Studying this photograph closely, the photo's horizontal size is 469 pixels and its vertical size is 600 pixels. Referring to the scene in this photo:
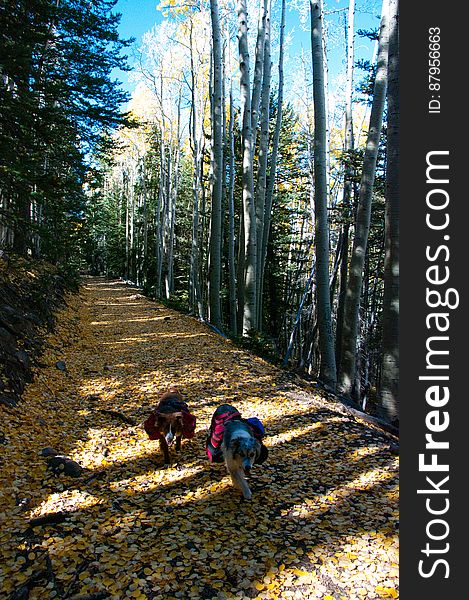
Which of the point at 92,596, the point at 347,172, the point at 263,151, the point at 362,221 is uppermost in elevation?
the point at 263,151

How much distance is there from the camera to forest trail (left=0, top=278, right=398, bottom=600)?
2680mm

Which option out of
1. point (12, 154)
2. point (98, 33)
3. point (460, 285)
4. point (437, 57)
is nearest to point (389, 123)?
point (437, 57)

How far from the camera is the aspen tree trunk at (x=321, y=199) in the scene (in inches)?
270

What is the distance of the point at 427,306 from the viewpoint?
2.30m

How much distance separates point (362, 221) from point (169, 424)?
209 inches

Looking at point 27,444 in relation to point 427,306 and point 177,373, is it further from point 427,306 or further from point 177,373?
point 427,306

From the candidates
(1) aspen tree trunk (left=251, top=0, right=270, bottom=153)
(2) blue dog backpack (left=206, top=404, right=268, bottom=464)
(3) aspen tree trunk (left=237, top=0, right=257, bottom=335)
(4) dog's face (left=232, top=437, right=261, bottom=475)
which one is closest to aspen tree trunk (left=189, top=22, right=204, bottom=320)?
(3) aspen tree trunk (left=237, top=0, right=257, bottom=335)

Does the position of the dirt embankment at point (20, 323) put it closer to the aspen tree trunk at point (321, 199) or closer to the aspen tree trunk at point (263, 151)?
the aspen tree trunk at point (321, 199)

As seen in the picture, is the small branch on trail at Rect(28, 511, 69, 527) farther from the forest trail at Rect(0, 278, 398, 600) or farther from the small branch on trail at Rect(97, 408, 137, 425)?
the small branch on trail at Rect(97, 408, 137, 425)

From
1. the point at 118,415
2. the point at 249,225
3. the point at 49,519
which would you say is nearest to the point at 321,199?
the point at 249,225

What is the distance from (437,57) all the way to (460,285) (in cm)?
143

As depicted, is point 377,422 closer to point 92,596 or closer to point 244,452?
point 244,452

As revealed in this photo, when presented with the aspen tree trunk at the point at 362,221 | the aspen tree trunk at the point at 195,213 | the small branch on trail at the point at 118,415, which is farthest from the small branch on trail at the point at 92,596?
the aspen tree trunk at the point at 195,213

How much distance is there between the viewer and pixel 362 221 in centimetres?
732
